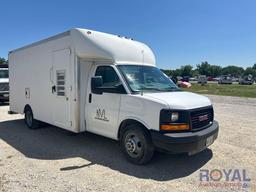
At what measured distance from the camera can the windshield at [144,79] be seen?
5.55 m

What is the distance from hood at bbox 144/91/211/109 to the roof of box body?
1.36m

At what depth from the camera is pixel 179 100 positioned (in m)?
4.98

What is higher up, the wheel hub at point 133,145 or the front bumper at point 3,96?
the front bumper at point 3,96

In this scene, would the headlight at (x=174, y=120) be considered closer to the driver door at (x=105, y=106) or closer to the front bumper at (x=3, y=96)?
the driver door at (x=105, y=106)

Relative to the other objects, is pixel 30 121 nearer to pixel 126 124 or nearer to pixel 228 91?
pixel 126 124

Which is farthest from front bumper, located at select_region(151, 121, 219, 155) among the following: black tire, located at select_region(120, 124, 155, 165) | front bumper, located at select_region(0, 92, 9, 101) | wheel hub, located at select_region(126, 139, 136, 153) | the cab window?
front bumper, located at select_region(0, 92, 9, 101)

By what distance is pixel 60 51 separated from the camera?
684 cm

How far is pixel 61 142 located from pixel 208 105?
160 inches

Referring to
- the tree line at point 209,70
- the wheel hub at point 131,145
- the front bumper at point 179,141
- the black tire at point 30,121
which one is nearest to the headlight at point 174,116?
the front bumper at point 179,141

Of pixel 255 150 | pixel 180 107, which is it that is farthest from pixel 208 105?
pixel 255 150

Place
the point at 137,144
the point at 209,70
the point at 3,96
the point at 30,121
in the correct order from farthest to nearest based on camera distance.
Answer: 1. the point at 209,70
2. the point at 3,96
3. the point at 30,121
4. the point at 137,144

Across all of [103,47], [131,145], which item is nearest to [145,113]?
[131,145]

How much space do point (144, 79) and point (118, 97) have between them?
812 mm

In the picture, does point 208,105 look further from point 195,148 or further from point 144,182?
point 144,182
